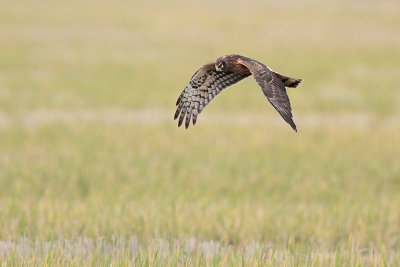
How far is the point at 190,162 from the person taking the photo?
10.7 metres

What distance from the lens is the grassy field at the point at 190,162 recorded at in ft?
21.4

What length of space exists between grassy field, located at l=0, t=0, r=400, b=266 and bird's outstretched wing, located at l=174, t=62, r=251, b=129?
1.24 m

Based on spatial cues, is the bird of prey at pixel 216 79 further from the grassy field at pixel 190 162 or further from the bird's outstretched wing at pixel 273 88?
the grassy field at pixel 190 162

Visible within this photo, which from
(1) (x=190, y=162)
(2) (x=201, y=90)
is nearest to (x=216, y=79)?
(2) (x=201, y=90)

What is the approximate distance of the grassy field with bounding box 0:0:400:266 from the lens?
21.4 ft

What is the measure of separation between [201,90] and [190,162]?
4.70 metres

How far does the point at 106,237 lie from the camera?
22.4ft

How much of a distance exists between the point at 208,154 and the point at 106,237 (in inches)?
183

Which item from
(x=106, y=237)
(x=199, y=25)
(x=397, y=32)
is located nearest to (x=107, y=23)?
(x=199, y=25)

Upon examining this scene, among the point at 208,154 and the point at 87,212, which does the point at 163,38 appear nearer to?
the point at 208,154

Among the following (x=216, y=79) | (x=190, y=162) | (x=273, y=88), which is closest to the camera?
(x=273, y=88)

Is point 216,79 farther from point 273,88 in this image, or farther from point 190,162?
point 190,162

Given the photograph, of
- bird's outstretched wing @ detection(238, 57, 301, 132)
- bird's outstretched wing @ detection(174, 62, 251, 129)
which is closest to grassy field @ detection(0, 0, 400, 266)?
bird's outstretched wing @ detection(174, 62, 251, 129)

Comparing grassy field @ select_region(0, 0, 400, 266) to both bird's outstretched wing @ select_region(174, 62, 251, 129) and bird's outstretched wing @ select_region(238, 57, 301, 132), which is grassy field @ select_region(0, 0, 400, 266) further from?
bird's outstretched wing @ select_region(238, 57, 301, 132)
